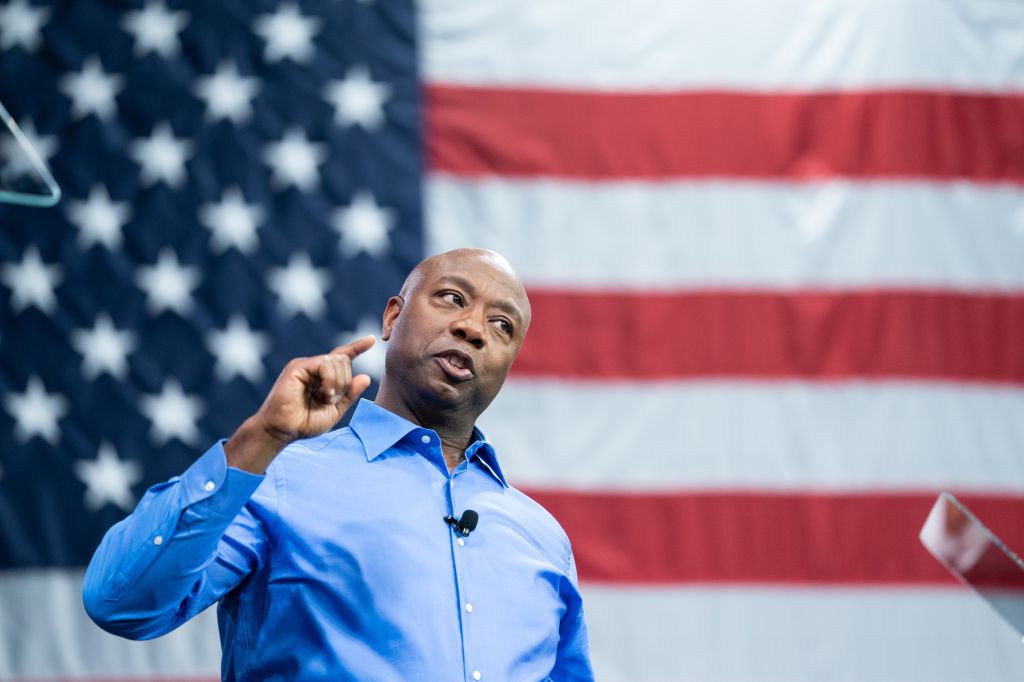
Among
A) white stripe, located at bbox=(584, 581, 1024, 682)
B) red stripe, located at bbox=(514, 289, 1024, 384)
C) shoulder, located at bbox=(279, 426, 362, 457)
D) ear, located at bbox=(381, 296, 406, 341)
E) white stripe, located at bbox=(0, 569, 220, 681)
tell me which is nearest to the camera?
shoulder, located at bbox=(279, 426, 362, 457)

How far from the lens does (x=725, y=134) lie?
3.02 meters

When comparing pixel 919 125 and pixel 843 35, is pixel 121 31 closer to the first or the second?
pixel 843 35

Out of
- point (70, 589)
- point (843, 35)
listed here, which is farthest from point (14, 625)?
point (843, 35)

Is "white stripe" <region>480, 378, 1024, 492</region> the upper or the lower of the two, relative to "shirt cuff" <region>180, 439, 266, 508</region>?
lower

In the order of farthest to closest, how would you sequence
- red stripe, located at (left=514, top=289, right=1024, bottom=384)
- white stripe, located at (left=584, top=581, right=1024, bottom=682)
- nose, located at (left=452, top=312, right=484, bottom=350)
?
red stripe, located at (left=514, top=289, right=1024, bottom=384) < white stripe, located at (left=584, top=581, right=1024, bottom=682) < nose, located at (left=452, top=312, right=484, bottom=350)

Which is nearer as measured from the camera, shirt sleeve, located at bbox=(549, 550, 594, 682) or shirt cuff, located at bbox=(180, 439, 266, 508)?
shirt cuff, located at bbox=(180, 439, 266, 508)

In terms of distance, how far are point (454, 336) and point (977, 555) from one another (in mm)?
810

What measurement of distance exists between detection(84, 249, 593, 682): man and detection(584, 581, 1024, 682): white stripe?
Answer: 3.72ft

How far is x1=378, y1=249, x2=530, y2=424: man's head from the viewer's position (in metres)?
1.60

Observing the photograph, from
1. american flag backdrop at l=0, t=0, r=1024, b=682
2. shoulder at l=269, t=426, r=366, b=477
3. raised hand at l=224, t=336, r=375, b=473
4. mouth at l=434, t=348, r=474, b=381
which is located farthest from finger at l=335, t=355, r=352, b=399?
american flag backdrop at l=0, t=0, r=1024, b=682

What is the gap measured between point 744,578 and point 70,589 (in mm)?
1696

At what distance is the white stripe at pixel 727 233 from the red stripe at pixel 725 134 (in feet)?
0.16

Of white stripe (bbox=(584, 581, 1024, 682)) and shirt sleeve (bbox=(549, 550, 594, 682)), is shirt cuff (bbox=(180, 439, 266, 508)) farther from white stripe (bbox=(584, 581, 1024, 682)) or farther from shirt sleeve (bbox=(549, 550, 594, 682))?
white stripe (bbox=(584, 581, 1024, 682))

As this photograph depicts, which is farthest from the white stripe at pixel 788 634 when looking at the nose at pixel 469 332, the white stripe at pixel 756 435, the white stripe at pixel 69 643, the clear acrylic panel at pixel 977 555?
the clear acrylic panel at pixel 977 555
